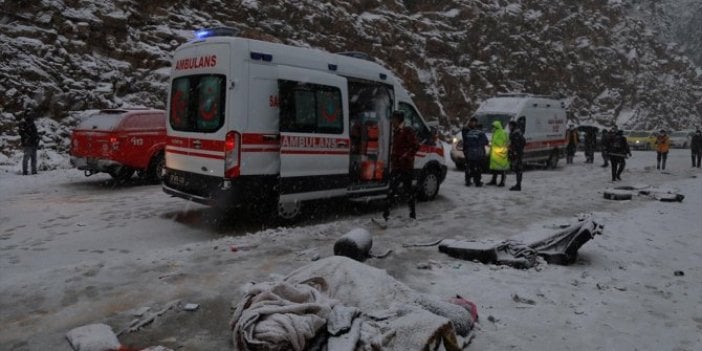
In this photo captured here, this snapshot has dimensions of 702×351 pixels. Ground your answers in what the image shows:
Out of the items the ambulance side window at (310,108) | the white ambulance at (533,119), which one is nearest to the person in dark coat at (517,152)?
the white ambulance at (533,119)

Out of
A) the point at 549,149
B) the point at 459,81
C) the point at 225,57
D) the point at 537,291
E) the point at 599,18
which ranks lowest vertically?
the point at 537,291

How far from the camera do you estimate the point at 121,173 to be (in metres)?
13.0

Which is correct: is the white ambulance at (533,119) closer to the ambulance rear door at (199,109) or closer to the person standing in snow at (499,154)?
the person standing in snow at (499,154)

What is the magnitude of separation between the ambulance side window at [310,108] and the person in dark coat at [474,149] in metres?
6.17

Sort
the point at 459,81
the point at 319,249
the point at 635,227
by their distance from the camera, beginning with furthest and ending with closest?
the point at 459,81, the point at 635,227, the point at 319,249

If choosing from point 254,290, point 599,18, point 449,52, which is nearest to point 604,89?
point 599,18

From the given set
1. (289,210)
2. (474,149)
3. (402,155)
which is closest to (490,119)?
(474,149)

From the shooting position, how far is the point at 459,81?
32.2 meters

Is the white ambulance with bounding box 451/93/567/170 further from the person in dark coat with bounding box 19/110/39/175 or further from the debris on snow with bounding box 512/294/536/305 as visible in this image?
the person in dark coat with bounding box 19/110/39/175

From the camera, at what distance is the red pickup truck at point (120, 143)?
1230 centimetres

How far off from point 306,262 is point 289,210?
2.34 meters

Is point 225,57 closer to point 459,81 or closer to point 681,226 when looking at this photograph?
point 681,226

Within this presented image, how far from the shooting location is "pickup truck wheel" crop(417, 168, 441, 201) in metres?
11.4

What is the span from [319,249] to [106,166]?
7.88m
